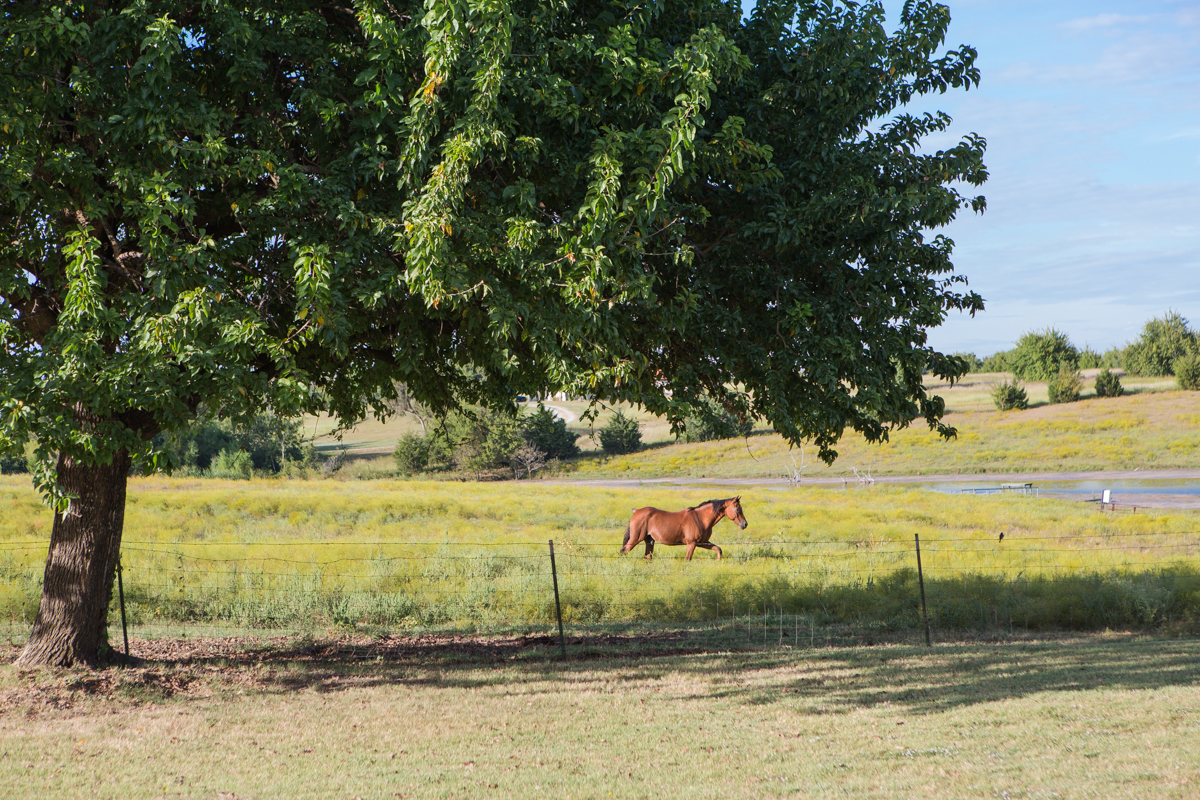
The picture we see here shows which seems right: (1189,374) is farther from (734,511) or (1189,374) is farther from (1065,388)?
(734,511)

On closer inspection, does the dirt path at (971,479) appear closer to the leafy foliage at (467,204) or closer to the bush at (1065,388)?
the bush at (1065,388)

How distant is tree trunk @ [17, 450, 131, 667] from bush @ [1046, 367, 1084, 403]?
299 feet

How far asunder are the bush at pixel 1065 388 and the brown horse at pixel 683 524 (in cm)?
7907

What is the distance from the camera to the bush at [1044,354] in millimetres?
102688

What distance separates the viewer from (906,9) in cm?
889

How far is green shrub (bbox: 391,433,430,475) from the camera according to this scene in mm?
68688

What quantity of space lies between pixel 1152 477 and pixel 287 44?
188 feet

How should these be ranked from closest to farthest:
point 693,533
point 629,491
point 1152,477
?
point 693,533, point 629,491, point 1152,477

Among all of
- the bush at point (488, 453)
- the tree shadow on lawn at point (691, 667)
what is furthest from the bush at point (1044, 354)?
the tree shadow on lawn at point (691, 667)

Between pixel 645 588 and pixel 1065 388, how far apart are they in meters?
82.3

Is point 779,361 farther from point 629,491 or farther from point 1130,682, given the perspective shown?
point 629,491

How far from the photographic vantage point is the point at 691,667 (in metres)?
10.5

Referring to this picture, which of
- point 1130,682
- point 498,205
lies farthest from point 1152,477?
point 498,205

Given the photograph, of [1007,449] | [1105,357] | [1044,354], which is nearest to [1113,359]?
[1105,357]
